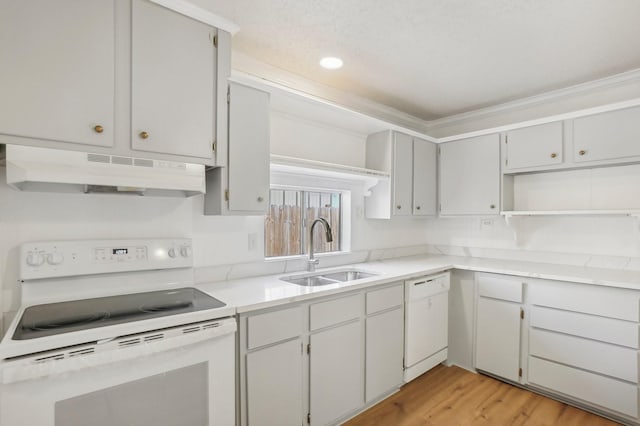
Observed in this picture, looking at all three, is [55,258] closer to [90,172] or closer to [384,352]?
[90,172]

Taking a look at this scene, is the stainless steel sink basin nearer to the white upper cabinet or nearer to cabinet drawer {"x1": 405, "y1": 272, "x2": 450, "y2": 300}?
cabinet drawer {"x1": 405, "y1": 272, "x2": 450, "y2": 300}

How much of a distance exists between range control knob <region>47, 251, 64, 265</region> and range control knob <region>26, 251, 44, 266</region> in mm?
25

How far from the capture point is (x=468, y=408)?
2385 millimetres

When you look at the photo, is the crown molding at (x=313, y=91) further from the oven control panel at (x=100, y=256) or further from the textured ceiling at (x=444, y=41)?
the oven control panel at (x=100, y=256)

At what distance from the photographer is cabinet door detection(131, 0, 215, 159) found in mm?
1567

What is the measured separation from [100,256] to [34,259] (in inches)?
9.9

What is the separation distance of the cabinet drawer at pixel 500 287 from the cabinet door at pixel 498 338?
0.16ft

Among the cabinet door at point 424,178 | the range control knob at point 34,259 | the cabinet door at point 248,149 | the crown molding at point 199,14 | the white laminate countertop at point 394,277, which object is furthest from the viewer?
the cabinet door at point 424,178

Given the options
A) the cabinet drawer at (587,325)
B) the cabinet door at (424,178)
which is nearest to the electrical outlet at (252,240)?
the cabinet door at (424,178)

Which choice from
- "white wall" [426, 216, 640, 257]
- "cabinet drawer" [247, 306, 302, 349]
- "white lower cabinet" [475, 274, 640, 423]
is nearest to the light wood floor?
"white lower cabinet" [475, 274, 640, 423]

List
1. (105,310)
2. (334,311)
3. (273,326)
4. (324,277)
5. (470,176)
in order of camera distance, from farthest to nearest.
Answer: (470,176) < (324,277) < (334,311) < (273,326) < (105,310)

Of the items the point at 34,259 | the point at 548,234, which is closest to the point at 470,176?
the point at 548,234

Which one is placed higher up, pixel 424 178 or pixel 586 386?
pixel 424 178

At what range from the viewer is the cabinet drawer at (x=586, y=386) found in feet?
7.13
